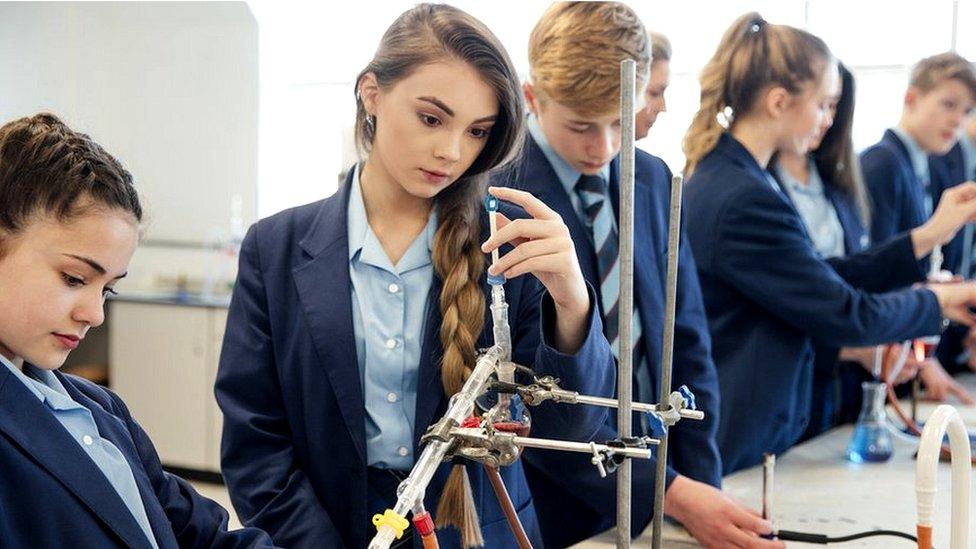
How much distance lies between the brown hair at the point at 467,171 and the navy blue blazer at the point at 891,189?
6.89ft

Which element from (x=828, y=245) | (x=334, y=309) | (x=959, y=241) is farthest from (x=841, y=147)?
(x=334, y=309)

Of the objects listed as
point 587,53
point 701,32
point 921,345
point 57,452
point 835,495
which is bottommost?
point 835,495

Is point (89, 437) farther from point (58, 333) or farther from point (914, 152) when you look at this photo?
point (914, 152)

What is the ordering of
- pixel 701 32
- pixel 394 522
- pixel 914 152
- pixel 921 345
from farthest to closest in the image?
pixel 701 32 < pixel 914 152 < pixel 921 345 < pixel 394 522

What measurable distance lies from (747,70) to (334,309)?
1.30m

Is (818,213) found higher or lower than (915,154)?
lower

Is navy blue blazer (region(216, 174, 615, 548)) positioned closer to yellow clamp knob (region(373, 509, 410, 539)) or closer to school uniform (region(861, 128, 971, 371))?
yellow clamp knob (region(373, 509, 410, 539))

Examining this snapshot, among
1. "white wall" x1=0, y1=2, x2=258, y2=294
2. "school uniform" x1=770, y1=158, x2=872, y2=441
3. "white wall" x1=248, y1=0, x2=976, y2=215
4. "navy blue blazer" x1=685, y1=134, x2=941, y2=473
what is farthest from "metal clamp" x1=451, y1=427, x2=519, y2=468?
"white wall" x1=0, y1=2, x2=258, y2=294

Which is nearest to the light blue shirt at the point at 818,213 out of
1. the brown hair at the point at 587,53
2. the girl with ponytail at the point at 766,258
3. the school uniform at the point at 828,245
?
the school uniform at the point at 828,245

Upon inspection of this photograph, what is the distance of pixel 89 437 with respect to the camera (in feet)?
3.66

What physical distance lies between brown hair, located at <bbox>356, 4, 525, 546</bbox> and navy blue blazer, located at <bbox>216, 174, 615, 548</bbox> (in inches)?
1.3

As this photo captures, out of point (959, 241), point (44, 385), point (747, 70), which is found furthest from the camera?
point (959, 241)

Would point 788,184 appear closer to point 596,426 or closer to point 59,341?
point 596,426

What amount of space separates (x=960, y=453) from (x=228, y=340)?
923 millimetres
